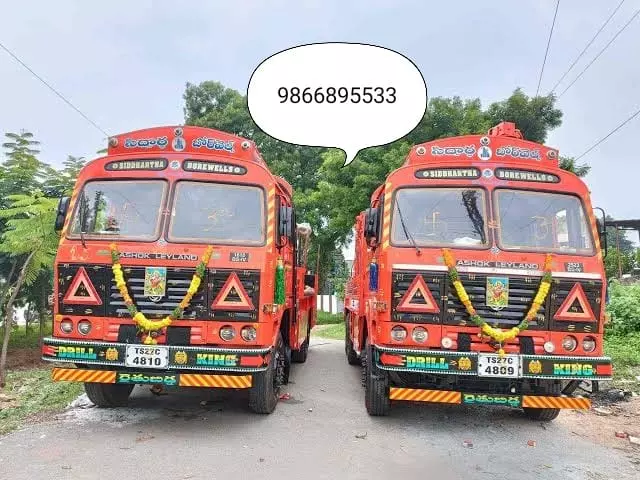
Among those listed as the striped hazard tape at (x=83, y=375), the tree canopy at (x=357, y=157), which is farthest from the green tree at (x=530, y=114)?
the striped hazard tape at (x=83, y=375)

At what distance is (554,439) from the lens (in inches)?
240

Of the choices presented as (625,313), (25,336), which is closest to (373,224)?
(625,313)

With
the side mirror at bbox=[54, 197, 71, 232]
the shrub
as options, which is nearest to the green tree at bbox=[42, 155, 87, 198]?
the side mirror at bbox=[54, 197, 71, 232]

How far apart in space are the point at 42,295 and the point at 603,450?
36.6ft

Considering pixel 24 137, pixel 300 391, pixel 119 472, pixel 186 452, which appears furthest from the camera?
pixel 24 137

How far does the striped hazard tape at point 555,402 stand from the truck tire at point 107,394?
15.0ft

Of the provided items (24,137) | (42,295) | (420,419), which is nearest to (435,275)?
(420,419)

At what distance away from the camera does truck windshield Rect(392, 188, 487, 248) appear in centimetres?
613

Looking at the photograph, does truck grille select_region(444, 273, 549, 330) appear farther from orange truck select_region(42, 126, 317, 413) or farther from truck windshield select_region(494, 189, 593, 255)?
orange truck select_region(42, 126, 317, 413)

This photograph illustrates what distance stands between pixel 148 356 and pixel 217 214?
1.62 meters

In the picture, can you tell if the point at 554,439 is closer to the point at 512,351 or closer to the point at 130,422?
the point at 512,351

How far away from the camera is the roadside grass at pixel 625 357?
8736 mm

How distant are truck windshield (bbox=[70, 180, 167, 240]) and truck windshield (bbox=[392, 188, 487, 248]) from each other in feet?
8.56

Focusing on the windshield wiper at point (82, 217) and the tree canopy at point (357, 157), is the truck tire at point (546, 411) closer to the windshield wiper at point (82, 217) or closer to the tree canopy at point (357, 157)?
the windshield wiper at point (82, 217)
